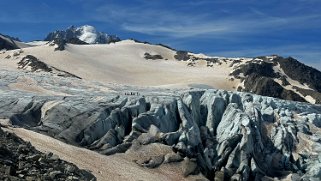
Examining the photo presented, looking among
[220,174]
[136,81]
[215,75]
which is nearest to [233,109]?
[220,174]

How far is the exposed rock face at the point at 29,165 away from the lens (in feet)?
98.9

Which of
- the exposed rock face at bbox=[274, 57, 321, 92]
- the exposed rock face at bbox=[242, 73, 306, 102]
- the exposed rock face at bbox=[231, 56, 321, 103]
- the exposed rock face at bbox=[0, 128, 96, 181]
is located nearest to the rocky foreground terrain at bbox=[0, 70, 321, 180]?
the exposed rock face at bbox=[0, 128, 96, 181]

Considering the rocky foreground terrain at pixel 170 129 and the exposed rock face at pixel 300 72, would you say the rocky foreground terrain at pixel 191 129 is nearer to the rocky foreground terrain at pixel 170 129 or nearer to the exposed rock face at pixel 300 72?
the rocky foreground terrain at pixel 170 129

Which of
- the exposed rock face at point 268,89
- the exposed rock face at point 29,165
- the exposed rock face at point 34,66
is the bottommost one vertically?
the exposed rock face at point 268,89

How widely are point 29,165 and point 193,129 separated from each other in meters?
23.1

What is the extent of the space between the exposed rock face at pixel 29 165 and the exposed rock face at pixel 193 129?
9.05m

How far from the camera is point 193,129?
52.3m

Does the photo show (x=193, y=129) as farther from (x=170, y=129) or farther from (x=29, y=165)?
(x=29, y=165)

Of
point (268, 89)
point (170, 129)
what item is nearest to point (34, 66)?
point (268, 89)

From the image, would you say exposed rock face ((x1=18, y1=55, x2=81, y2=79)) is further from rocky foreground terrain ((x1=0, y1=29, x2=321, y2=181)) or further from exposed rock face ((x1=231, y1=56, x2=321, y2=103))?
rocky foreground terrain ((x1=0, y1=29, x2=321, y2=181))

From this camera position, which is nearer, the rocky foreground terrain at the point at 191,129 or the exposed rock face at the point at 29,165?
the exposed rock face at the point at 29,165

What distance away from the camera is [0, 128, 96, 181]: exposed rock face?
30.1 metres

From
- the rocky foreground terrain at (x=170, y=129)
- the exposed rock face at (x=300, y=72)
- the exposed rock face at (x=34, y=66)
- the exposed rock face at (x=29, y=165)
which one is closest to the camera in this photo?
the exposed rock face at (x=29, y=165)

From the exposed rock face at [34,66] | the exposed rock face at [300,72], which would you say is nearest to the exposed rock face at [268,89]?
the exposed rock face at [300,72]
